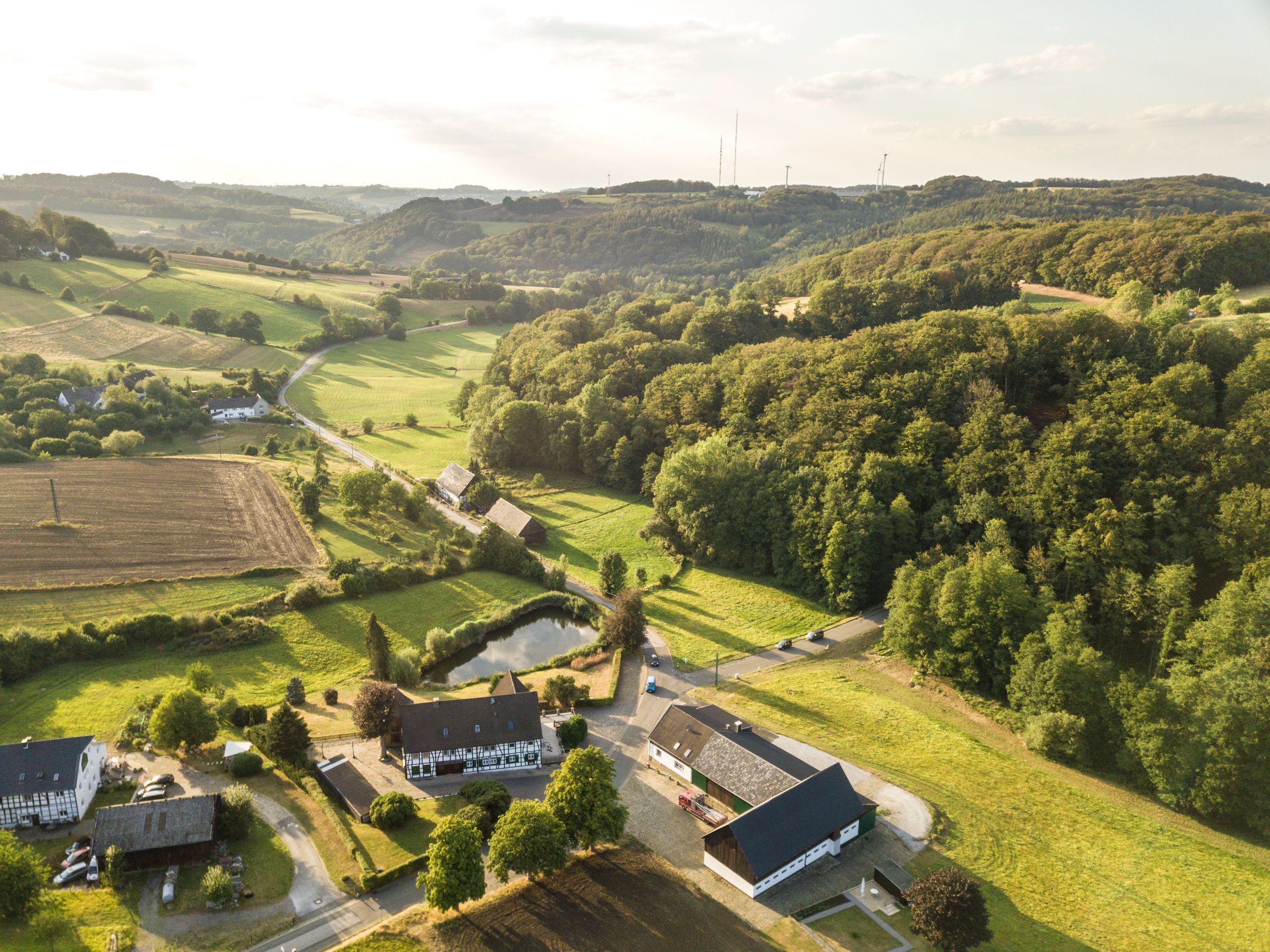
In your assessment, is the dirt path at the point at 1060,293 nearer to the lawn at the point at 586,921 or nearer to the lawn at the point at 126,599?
the lawn at the point at 586,921

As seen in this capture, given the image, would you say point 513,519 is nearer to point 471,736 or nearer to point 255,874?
point 471,736

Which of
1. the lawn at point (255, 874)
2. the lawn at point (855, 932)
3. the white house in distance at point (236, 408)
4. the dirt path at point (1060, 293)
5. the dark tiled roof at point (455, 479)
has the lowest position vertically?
the lawn at point (255, 874)

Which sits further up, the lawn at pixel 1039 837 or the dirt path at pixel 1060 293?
the dirt path at pixel 1060 293

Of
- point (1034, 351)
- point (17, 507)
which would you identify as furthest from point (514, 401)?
point (1034, 351)

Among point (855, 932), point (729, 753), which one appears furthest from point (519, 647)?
point (855, 932)

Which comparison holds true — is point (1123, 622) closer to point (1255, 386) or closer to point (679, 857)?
point (1255, 386)

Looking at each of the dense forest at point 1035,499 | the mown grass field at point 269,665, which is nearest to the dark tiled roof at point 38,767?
the mown grass field at point 269,665

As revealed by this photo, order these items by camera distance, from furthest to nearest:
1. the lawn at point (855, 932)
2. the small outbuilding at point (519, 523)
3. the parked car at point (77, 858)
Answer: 1. the small outbuilding at point (519, 523)
2. the parked car at point (77, 858)
3. the lawn at point (855, 932)

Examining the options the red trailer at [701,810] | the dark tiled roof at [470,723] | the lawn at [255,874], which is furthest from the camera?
the dark tiled roof at [470,723]
